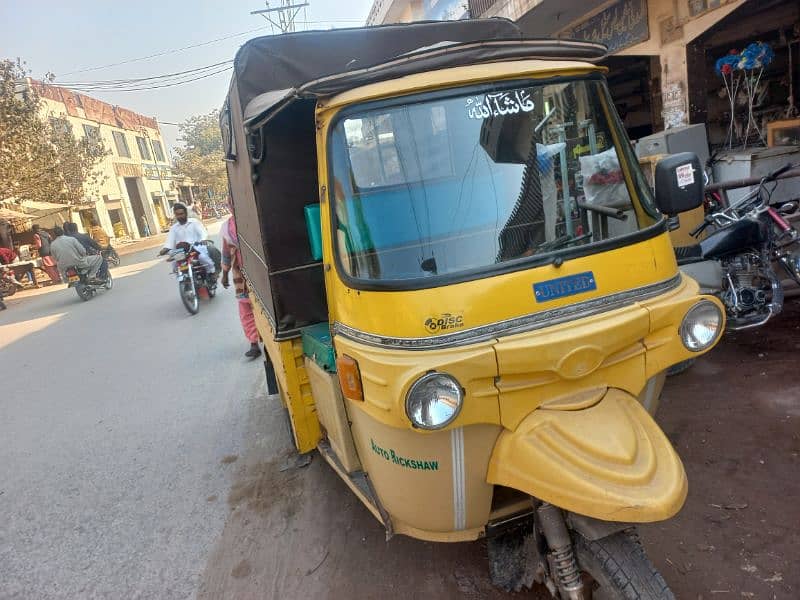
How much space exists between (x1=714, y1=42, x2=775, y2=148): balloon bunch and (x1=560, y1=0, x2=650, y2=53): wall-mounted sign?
138 cm

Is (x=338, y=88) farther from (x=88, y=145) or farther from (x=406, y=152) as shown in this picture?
(x=88, y=145)

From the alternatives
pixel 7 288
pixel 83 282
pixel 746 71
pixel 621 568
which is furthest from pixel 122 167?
pixel 621 568

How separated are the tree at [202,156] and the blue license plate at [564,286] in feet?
A: 146

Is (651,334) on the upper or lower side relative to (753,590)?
upper

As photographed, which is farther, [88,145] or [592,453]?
[88,145]

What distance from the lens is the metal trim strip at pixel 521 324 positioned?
1898 mm

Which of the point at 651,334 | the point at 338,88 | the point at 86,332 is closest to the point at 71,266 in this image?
the point at 86,332

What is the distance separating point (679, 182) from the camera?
91.2 inches

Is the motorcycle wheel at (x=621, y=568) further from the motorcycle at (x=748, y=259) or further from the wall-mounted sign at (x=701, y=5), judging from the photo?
the wall-mounted sign at (x=701, y=5)

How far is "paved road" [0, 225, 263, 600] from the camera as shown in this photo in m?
3.16

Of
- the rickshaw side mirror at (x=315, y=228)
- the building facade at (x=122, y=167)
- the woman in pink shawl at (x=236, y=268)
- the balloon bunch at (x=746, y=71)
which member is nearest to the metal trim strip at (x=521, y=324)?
the rickshaw side mirror at (x=315, y=228)

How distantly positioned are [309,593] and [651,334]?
6.77 feet

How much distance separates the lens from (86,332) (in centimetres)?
944

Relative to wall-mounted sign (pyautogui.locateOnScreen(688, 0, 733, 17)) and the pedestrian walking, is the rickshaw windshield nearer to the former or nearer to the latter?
wall-mounted sign (pyautogui.locateOnScreen(688, 0, 733, 17))
